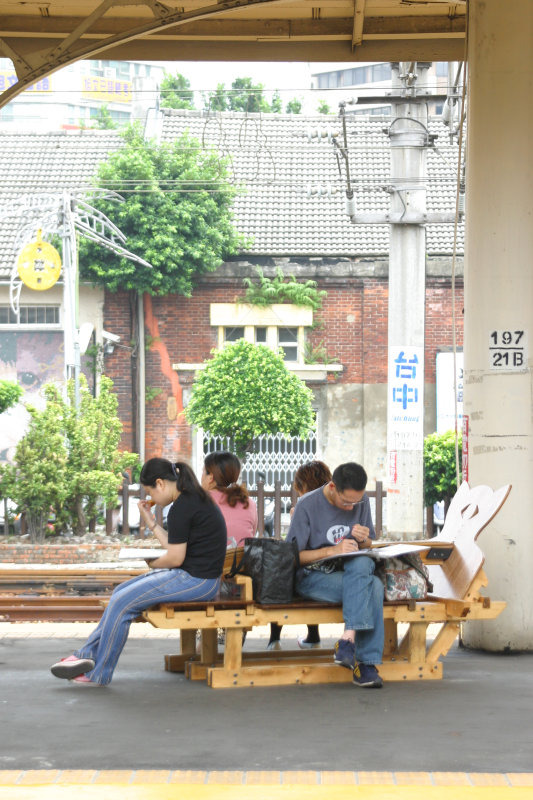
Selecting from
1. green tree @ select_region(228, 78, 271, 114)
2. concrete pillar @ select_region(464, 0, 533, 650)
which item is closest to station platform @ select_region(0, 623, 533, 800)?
concrete pillar @ select_region(464, 0, 533, 650)

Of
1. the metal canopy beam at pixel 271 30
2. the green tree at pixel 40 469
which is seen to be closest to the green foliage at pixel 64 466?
the green tree at pixel 40 469

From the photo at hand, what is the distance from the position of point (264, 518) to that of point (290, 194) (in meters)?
12.2

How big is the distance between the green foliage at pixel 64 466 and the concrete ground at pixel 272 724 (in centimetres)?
998

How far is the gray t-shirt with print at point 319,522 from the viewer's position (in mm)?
7117

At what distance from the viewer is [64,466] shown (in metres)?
17.6

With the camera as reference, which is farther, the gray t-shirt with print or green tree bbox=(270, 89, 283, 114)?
green tree bbox=(270, 89, 283, 114)

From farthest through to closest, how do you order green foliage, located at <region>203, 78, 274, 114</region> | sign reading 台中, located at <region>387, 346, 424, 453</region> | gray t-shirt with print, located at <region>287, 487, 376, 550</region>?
1. green foliage, located at <region>203, 78, 274, 114</region>
2. sign reading 台中, located at <region>387, 346, 424, 453</region>
3. gray t-shirt with print, located at <region>287, 487, 376, 550</region>

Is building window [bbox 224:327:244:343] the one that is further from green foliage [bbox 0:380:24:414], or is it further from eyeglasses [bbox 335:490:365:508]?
eyeglasses [bbox 335:490:365:508]

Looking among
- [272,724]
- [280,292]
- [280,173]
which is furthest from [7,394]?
[272,724]

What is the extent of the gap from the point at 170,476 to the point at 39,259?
17916 mm

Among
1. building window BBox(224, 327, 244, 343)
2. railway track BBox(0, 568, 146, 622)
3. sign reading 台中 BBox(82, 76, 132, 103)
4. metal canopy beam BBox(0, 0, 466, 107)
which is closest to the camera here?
metal canopy beam BBox(0, 0, 466, 107)

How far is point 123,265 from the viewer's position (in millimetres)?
25625

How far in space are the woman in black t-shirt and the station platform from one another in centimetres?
18

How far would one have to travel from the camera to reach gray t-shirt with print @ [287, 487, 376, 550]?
7.12 metres
